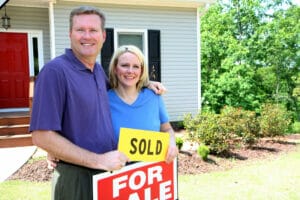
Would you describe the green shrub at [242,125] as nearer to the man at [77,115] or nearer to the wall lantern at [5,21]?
the man at [77,115]

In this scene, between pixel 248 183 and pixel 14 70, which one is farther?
pixel 14 70

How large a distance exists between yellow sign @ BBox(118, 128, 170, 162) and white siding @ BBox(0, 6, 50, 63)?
833 cm

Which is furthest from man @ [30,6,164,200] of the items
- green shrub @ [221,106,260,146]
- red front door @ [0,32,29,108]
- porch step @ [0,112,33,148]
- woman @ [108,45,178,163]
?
red front door @ [0,32,29,108]

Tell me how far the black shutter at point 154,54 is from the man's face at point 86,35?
834cm

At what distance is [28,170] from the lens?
19.1 ft

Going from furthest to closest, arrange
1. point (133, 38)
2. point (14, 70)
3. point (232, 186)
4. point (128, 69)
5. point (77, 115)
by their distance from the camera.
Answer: point (133, 38) → point (14, 70) → point (232, 186) → point (128, 69) → point (77, 115)

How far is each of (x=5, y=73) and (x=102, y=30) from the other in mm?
8473

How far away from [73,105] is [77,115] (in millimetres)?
57

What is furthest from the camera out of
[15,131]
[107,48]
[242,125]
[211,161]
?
[107,48]

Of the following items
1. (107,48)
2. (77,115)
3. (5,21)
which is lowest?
(77,115)

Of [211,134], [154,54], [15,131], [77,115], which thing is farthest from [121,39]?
[77,115]

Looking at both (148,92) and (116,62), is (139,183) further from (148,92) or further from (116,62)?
(116,62)

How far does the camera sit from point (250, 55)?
15.1 m

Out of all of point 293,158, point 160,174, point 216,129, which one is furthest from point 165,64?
point 160,174
